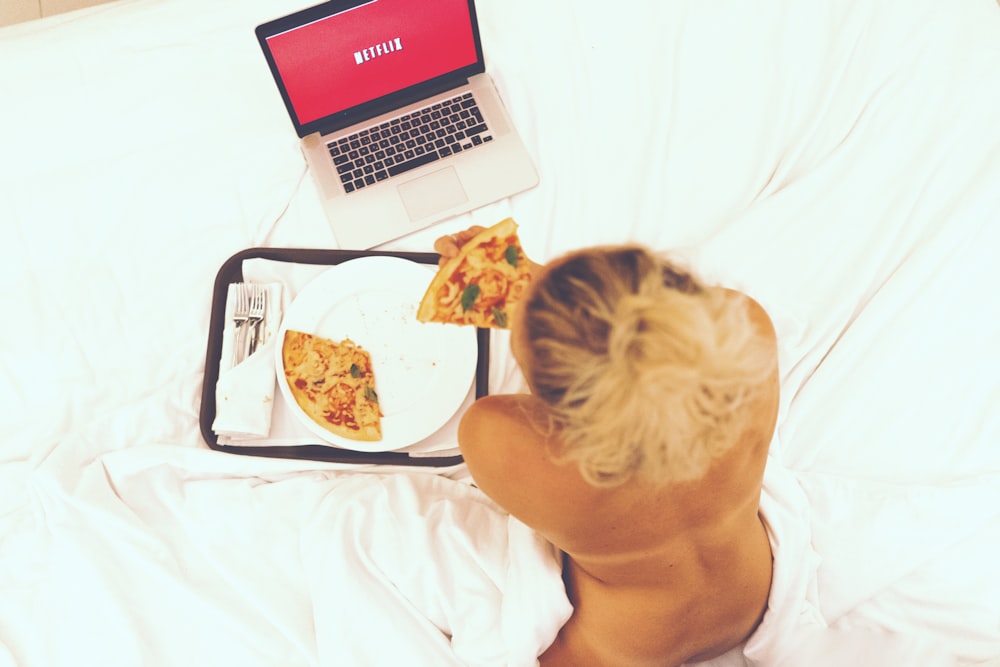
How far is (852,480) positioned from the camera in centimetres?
110

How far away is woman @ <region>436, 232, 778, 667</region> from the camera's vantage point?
0.70m

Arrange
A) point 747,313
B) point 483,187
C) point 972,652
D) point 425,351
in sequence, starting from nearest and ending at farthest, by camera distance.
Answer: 1. point 747,313
2. point 972,652
3. point 425,351
4. point 483,187

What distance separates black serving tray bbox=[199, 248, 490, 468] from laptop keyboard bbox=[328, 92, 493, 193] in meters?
0.16

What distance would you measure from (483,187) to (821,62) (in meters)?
0.71

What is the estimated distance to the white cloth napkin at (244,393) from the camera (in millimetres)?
1143

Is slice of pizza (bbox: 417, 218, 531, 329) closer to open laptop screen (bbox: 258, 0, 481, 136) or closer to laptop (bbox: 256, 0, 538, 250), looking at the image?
laptop (bbox: 256, 0, 538, 250)

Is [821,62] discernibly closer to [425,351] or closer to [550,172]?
[550,172]

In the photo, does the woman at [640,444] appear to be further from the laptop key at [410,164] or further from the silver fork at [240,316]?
the laptop key at [410,164]

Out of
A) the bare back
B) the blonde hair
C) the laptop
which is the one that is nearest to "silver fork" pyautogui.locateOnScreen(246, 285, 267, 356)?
the laptop

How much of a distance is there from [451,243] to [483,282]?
0.09 meters

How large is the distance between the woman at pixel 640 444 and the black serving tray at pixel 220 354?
0.30 meters

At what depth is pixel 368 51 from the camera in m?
1.26

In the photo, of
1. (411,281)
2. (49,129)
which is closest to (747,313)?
(411,281)

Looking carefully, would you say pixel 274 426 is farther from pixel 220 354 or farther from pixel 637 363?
pixel 637 363
